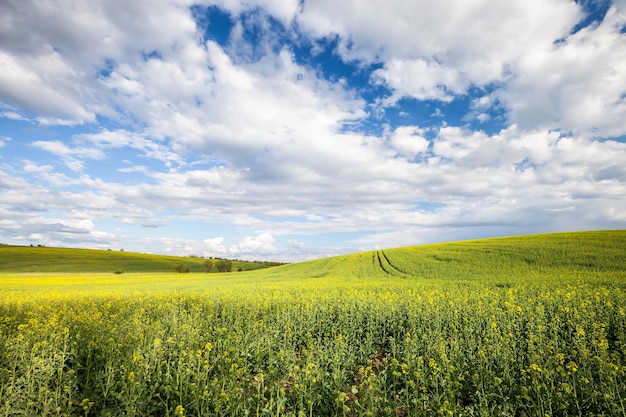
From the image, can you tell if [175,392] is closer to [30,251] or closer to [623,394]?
[623,394]

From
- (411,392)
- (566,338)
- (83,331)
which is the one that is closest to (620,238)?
(566,338)

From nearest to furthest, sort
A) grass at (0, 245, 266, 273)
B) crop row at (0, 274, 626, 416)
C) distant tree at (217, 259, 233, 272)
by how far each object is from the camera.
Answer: crop row at (0, 274, 626, 416) → grass at (0, 245, 266, 273) → distant tree at (217, 259, 233, 272)

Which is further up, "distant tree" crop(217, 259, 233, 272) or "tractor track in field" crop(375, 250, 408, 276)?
"tractor track in field" crop(375, 250, 408, 276)

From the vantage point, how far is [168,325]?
1105cm

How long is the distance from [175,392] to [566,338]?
10843mm

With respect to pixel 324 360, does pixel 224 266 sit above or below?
below

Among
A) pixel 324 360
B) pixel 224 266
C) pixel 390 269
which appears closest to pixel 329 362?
pixel 324 360

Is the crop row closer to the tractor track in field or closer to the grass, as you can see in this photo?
the tractor track in field

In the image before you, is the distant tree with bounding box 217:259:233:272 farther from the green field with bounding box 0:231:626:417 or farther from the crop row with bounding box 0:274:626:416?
the crop row with bounding box 0:274:626:416

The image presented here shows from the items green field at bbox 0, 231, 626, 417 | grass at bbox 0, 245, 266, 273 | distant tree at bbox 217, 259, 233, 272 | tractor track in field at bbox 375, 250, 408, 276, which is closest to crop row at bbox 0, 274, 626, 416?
green field at bbox 0, 231, 626, 417

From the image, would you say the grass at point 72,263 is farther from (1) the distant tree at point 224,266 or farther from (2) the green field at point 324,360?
(2) the green field at point 324,360

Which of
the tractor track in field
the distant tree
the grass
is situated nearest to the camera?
the tractor track in field

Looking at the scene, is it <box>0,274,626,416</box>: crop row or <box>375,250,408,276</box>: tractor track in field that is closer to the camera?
<box>0,274,626,416</box>: crop row

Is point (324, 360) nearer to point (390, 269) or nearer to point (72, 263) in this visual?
point (390, 269)
